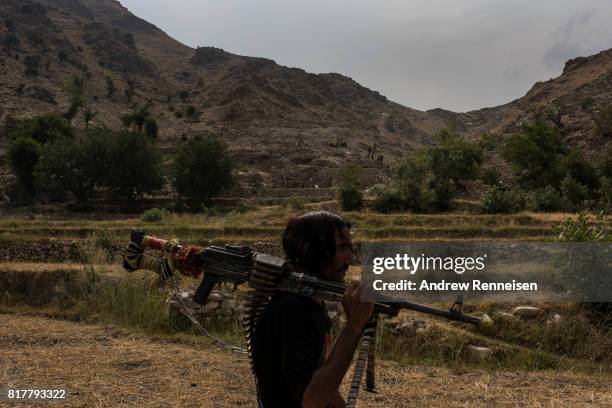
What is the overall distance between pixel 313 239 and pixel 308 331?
41 cm

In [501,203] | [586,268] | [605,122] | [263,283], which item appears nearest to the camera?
[263,283]

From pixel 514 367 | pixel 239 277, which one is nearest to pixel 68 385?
pixel 239 277

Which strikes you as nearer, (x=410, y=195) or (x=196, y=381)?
(x=196, y=381)

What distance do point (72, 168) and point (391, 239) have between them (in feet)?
87.2

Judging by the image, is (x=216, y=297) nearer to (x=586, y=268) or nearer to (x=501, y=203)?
(x=586, y=268)

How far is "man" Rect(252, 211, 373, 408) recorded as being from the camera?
178 cm

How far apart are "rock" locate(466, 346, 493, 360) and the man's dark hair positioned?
17.3 feet

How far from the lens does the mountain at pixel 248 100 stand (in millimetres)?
55094

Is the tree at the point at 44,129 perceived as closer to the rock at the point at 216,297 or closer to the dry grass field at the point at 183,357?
the dry grass field at the point at 183,357

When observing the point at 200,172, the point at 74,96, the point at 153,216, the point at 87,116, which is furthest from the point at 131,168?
the point at 74,96

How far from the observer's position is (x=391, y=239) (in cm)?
1736

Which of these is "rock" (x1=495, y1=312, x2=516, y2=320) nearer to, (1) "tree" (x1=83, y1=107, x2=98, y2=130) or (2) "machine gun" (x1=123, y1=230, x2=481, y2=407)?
(2) "machine gun" (x1=123, y1=230, x2=481, y2=407)

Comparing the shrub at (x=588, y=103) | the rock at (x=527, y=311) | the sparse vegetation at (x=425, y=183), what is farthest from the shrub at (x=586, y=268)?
the shrub at (x=588, y=103)

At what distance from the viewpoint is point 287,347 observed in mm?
1807
